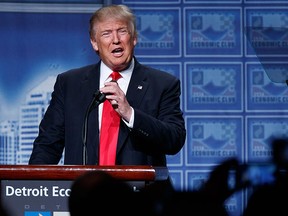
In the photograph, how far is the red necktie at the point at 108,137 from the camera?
235 cm

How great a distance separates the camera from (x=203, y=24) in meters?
4.34

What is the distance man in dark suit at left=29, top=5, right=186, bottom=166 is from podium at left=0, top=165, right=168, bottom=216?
0.58 meters

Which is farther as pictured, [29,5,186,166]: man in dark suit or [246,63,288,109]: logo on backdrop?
[246,63,288,109]: logo on backdrop

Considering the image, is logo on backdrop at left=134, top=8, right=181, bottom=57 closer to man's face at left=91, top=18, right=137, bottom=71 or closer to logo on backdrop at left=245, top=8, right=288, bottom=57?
logo on backdrop at left=245, top=8, right=288, bottom=57

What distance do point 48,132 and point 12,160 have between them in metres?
1.83

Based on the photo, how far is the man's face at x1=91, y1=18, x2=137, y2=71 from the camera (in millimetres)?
2555

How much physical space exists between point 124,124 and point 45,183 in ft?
2.45

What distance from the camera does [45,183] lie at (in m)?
1.66

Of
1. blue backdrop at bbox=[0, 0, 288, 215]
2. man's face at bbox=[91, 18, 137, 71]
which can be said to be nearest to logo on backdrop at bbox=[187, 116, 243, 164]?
blue backdrop at bbox=[0, 0, 288, 215]

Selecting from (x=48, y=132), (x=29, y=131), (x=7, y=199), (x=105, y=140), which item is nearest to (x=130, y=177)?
(x=7, y=199)

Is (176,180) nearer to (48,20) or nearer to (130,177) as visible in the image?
(48,20)

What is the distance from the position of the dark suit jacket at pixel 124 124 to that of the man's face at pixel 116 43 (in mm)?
77

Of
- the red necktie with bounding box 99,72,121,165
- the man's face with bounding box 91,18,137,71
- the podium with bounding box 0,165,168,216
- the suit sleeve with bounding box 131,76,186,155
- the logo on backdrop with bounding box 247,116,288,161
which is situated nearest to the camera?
the podium with bounding box 0,165,168,216

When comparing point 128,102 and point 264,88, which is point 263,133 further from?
point 128,102
